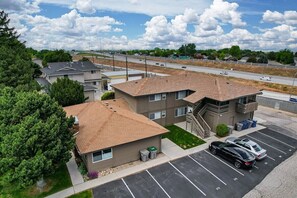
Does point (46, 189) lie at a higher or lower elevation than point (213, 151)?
lower

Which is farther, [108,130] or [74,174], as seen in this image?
[108,130]

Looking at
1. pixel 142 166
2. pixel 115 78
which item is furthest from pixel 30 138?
pixel 115 78

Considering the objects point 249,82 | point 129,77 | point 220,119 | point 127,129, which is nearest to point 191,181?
point 127,129

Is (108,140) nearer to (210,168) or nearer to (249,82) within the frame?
(210,168)

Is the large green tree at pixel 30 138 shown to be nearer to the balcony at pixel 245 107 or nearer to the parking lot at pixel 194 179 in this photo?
the parking lot at pixel 194 179

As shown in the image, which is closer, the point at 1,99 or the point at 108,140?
the point at 1,99

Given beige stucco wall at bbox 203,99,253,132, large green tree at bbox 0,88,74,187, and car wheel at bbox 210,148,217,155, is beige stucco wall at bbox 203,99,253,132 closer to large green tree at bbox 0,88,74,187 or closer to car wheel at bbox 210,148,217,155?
car wheel at bbox 210,148,217,155

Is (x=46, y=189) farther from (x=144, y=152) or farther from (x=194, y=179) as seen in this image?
(x=194, y=179)
